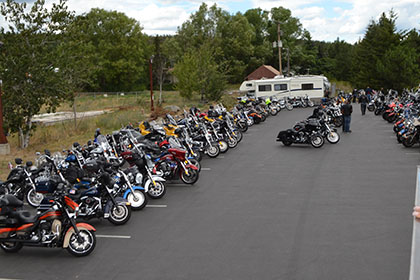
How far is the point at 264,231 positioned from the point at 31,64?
15.5 m

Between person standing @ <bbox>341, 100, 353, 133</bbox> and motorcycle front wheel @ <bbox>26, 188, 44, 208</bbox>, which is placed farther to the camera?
person standing @ <bbox>341, 100, 353, 133</bbox>

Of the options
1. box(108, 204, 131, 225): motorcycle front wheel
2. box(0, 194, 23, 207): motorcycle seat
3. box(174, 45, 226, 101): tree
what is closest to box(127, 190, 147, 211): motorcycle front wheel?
box(108, 204, 131, 225): motorcycle front wheel

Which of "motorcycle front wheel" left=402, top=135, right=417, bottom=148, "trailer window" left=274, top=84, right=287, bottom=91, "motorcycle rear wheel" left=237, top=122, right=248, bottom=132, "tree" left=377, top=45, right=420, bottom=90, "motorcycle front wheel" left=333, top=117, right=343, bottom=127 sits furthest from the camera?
"tree" left=377, top=45, right=420, bottom=90

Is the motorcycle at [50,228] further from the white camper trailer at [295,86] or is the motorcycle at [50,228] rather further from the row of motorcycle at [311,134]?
the white camper trailer at [295,86]

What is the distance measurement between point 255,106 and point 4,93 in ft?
48.3

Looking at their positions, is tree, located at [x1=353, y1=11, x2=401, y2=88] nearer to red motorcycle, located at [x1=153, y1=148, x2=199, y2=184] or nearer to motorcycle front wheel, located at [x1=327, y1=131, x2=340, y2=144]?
motorcycle front wheel, located at [x1=327, y1=131, x2=340, y2=144]

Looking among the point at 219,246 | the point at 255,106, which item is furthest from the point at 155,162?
the point at 255,106

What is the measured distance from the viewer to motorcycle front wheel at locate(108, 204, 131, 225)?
965 centimetres

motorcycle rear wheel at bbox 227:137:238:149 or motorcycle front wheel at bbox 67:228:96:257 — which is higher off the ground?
motorcycle rear wheel at bbox 227:137:238:149

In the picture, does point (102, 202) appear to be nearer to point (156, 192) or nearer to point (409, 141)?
point (156, 192)

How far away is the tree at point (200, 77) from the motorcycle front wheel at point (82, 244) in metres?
30.2

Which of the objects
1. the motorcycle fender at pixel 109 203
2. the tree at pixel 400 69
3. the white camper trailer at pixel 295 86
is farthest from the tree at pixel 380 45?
the motorcycle fender at pixel 109 203

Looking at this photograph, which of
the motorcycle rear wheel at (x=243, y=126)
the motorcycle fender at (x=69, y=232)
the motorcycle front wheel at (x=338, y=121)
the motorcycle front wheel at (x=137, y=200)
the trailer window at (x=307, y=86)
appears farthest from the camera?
the trailer window at (x=307, y=86)

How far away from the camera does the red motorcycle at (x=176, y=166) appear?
1267 centimetres
